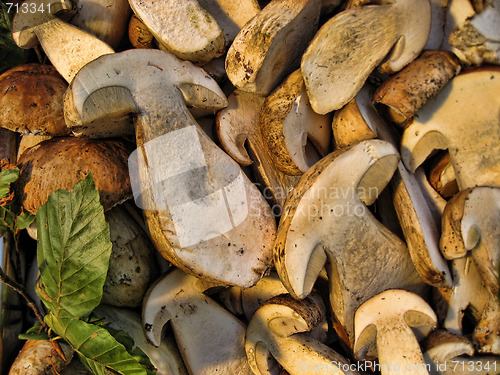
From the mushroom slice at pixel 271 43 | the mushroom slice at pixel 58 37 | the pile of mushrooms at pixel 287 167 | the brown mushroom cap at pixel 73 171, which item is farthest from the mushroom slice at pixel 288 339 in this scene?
the mushroom slice at pixel 58 37

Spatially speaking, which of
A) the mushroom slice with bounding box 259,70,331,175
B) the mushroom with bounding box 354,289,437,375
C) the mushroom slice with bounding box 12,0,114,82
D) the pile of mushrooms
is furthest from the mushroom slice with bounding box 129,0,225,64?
the mushroom with bounding box 354,289,437,375

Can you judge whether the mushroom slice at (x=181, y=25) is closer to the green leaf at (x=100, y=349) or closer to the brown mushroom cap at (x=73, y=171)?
the brown mushroom cap at (x=73, y=171)

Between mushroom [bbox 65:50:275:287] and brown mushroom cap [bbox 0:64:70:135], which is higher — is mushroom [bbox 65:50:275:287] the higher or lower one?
the lower one

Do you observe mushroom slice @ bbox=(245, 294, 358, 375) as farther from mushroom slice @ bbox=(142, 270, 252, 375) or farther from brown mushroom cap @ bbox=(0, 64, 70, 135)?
brown mushroom cap @ bbox=(0, 64, 70, 135)

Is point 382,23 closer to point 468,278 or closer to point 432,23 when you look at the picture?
point 432,23

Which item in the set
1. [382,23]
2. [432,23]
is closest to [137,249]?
[382,23]

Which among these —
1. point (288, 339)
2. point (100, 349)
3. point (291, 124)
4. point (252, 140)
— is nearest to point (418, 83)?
point (291, 124)

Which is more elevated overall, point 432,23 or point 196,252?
point 432,23
